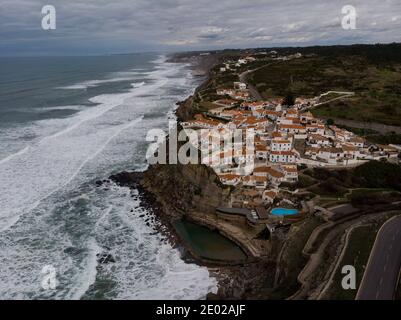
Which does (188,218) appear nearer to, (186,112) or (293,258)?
(293,258)

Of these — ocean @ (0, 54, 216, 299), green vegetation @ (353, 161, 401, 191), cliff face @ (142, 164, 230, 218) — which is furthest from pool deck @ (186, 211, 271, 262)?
green vegetation @ (353, 161, 401, 191)

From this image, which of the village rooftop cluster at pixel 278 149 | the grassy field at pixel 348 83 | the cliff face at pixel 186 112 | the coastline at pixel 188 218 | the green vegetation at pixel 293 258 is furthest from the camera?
the cliff face at pixel 186 112

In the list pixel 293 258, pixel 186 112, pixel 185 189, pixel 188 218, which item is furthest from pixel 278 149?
pixel 186 112

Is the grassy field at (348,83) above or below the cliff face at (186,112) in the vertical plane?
above

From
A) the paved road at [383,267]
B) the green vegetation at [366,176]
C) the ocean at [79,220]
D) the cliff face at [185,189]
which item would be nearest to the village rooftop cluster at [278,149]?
the cliff face at [185,189]

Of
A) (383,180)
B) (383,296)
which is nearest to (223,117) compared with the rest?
(383,180)

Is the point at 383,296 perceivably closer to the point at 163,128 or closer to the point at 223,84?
the point at 163,128

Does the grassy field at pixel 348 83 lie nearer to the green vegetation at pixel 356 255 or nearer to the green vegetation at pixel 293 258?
the green vegetation at pixel 356 255
